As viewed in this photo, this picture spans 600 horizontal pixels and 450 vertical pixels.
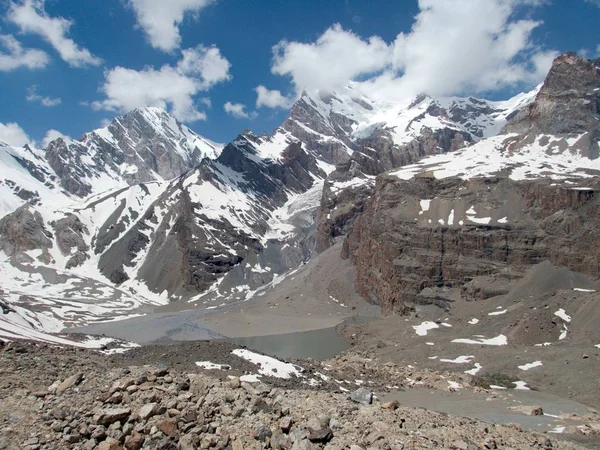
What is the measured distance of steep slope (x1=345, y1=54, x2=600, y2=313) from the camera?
102875 mm

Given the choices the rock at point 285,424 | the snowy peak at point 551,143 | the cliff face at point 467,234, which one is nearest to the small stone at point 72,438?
the rock at point 285,424

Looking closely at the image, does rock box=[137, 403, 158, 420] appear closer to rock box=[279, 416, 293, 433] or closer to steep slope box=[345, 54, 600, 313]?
rock box=[279, 416, 293, 433]

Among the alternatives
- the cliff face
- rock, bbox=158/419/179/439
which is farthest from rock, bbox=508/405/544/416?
the cliff face

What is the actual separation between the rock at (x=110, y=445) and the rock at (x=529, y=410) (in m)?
29.7

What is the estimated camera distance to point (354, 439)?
1420 cm

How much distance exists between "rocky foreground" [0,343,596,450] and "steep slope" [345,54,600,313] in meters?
88.7

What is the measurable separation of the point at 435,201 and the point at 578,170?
114 ft

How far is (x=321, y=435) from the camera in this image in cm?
1409

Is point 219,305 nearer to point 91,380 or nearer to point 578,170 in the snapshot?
point 578,170

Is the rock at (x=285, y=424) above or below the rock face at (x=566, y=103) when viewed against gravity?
below

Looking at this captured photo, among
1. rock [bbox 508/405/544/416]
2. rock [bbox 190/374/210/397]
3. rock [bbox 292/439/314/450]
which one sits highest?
rock [bbox 190/374/210/397]

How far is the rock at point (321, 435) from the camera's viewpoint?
552 inches

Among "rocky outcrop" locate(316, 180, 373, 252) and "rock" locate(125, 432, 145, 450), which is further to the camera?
"rocky outcrop" locate(316, 180, 373, 252)

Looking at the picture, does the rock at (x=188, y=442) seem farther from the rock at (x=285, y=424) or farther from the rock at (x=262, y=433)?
the rock at (x=285, y=424)
